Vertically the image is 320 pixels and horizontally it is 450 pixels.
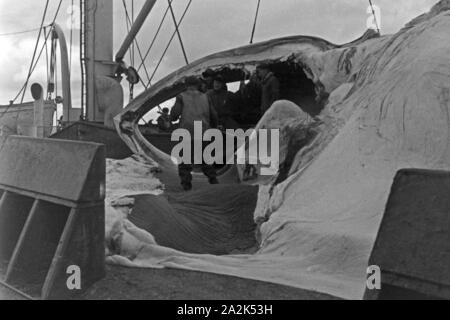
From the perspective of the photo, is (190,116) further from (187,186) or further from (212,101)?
(212,101)

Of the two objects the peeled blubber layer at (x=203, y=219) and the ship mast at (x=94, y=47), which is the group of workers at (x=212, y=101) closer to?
the peeled blubber layer at (x=203, y=219)

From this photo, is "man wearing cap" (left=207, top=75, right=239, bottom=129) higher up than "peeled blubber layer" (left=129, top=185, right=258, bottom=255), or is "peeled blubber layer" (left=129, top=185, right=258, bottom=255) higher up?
"man wearing cap" (left=207, top=75, right=239, bottom=129)

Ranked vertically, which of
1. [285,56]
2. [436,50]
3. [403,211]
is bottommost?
[403,211]

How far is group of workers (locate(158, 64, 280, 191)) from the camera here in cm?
Result: 671

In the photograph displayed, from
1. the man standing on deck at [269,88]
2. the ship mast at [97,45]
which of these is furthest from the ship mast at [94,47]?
the man standing on deck at [269,88]

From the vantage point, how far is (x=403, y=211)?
7.74 ft

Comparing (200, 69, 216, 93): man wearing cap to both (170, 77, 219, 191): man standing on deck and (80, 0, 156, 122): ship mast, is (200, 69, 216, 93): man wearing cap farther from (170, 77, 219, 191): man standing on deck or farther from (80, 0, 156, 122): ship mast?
(80, 0, 156, 122): ship mast

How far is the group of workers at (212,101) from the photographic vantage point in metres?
6.71

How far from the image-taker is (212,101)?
791cm

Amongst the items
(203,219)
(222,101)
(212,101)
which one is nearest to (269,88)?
(212,101)

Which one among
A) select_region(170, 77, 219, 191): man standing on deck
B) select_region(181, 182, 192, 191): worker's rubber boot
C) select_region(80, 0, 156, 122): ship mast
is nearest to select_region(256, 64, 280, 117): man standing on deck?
select_region(170, 77, 219, 191): man standing on deck
